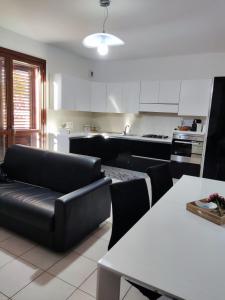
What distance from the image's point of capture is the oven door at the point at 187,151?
13.9 feet

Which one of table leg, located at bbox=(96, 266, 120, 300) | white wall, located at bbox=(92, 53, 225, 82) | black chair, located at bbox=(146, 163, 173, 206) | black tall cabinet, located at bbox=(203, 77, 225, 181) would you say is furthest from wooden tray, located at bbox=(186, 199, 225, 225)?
white wall, located at bbox=(92, 53, 225, 82)

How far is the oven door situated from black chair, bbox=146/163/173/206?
219 centimetres

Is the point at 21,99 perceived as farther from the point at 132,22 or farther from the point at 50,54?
the point at 132,22

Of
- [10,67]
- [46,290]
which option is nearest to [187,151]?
[46,290]

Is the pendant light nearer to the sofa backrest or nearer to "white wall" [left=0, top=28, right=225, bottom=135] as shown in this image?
the sofa backrest

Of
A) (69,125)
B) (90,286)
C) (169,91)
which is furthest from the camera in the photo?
(69,125)

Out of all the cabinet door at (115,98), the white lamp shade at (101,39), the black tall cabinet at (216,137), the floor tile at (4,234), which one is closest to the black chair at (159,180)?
the white lamp shade at (101,39)

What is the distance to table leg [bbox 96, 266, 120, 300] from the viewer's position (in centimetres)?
98

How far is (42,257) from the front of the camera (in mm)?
2084

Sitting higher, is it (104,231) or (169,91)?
(169,91)

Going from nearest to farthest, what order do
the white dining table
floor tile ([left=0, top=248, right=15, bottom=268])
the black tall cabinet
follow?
1. the white dining table
2. floor tile ([left=0, top=248, right=15, bottom=268])
3. the black tall cabinet

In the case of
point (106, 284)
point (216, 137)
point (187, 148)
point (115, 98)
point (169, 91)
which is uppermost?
point (169, 91)

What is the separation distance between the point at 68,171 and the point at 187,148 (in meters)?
2.69

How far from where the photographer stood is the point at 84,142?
4.95 metres
